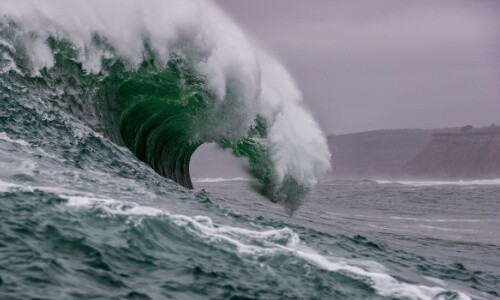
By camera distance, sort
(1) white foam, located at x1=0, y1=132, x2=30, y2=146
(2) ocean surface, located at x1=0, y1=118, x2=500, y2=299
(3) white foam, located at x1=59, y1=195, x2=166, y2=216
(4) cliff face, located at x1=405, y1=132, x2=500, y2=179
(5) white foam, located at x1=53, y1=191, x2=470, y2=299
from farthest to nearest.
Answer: (4) cliff face, located at x1=405, y1=132, x2=500, y2=179
(1) white foam, located at x1=0, y1=132, x2=30, y2=146
(3) white foam, located at x1=59, y1=195, x2=166, y2=216
(5) white foam, located at x1=53, y1=191, x2=470, y2=299
(2) ocean surface, located at x1=0, y1=118, x2=500, y2=299

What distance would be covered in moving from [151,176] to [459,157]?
502 ft

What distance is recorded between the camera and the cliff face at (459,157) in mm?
146500

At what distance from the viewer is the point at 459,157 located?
15175 centimetres

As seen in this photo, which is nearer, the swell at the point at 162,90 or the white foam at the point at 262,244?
the white foam at the point at 262,244

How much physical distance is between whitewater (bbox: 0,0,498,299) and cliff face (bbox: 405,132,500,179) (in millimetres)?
140192

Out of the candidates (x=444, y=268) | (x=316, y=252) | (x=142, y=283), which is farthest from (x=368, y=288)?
(x=444, y=268)

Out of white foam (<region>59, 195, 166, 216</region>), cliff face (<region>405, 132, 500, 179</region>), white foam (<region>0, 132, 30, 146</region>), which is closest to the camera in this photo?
white foam (<region>59, 195, 166, 216</region>)

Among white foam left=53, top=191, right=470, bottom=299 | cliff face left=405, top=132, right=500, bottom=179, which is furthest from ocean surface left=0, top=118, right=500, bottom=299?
cliff face left=405, top=132, right=500, bottom=179

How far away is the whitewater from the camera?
4.59 metres

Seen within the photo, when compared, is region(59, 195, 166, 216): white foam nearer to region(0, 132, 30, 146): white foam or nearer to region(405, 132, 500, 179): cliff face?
region(0, 132, 30, 146): white foam

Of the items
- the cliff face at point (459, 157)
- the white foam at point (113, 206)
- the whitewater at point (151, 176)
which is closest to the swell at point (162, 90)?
the whitewater at point (151, 176)

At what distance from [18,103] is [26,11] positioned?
2.69 metres

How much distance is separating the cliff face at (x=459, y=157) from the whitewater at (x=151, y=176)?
14019 cm

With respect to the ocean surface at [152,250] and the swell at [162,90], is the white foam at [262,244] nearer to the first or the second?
the ocean surface at [152,250]
